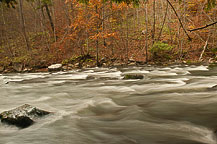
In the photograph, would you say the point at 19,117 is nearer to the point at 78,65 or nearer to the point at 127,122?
the point at 127,122

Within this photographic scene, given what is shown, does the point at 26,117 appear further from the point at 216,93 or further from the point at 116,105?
the point at 216,93

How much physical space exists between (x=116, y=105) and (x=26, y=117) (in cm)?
184

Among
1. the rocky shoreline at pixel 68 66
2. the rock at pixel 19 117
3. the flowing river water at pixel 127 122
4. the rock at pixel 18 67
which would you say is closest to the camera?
the flowing river water at pixel 127 122

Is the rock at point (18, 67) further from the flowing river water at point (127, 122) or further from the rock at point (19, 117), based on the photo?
the rock at point (19, 117)

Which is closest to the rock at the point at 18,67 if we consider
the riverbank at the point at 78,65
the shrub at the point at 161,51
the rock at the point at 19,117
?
the riverbank at the point at 78,65

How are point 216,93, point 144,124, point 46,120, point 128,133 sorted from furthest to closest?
point 216,93 < point 46,120 < point 144,124 < point 128,133

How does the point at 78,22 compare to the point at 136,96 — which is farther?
the point at 78,22

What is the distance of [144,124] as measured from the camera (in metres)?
2.66

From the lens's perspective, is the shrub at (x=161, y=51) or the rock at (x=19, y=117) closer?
the rock at (x=19, y=117)

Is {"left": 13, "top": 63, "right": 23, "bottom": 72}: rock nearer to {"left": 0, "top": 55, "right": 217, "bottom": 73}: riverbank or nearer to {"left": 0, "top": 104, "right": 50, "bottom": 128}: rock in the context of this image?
{"left": 0, "top": 55, "right": 217, "bottom": 73}: riverbank

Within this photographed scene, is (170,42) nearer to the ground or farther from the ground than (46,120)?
farther from the ground

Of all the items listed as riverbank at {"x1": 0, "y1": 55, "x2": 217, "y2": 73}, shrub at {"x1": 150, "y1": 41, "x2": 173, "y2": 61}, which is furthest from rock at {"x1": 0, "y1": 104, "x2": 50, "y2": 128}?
shrub at {"x1": 150, "y1": 41, "x2": 173, "y2": 61}

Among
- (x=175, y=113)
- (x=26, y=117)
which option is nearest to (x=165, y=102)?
(x=175, y=113)

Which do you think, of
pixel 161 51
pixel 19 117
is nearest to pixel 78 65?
pixel 161 51
